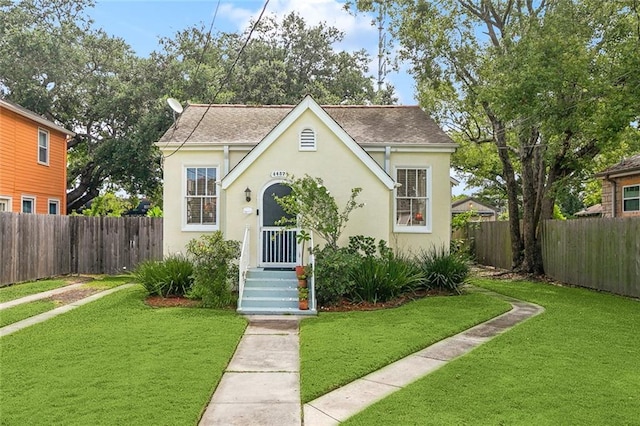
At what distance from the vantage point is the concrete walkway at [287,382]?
4742 millimetres

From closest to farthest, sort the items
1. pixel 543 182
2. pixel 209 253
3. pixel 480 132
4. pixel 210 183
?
pixel 209 253
pixel 210 183
pixel 543 182
pixel 480 132

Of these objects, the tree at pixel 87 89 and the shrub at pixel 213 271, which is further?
the tree at pixel 87 89

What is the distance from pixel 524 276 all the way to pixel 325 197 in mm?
9360

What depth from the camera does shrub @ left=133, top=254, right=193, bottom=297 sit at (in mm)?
11328

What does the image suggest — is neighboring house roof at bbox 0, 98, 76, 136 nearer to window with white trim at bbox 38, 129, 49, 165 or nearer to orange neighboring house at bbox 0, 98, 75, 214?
orange neighboring house at bbox 0, 98, 75, 214

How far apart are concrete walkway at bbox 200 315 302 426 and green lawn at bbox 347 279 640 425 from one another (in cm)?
86

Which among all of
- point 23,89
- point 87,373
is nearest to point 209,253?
point 87,373

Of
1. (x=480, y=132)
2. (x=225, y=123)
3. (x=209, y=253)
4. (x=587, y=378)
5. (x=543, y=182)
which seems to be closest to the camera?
(x=587, y=378)

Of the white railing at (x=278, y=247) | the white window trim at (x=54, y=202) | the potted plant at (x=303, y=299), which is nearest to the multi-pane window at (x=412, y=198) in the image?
the white railing at (x=278, y=247)

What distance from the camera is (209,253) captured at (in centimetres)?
1092

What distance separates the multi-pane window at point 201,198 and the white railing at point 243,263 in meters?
2.13

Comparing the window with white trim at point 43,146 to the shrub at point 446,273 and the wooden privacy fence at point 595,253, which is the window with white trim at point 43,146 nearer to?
the shrub at point 446,273

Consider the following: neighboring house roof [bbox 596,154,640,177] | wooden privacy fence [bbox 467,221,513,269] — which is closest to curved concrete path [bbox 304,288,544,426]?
wooden privacy fence [bbox 467,221,513,269]

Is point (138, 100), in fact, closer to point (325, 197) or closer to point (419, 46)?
point (419, 46)
